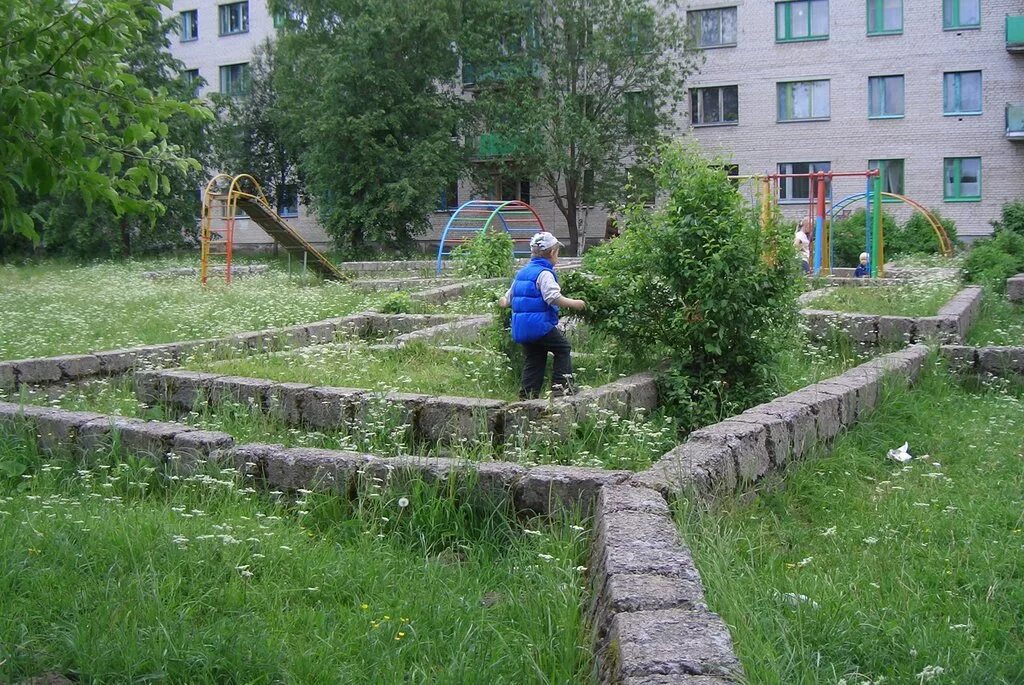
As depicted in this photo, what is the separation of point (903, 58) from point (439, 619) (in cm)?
3605

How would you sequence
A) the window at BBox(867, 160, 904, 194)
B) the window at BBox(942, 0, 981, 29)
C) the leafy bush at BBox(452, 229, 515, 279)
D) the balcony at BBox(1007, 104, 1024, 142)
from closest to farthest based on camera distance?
the leafy bush at BBox(452, 229, 515, 279) → the balcony at BBox(1007, 104, 1024, 142) → the window at BBox(942, 0, 981, 29) → the window at BBox(867, 160, 904, 194)

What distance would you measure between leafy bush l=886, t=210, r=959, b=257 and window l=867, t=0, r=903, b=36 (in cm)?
930

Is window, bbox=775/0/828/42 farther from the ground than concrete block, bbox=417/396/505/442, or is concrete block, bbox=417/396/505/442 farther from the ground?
window, bbox=775/0/828/42

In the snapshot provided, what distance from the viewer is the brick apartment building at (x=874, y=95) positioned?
35.5 metres

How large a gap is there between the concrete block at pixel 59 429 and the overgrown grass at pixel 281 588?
37.6 inches

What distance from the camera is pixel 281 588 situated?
186 inches

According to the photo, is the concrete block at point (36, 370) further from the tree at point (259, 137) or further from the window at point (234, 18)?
the window at point (234, 18)

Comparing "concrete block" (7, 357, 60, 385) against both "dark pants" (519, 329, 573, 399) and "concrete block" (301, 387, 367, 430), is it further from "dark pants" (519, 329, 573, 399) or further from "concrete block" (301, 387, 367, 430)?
"dark pants" (519, 329, 573, 399)

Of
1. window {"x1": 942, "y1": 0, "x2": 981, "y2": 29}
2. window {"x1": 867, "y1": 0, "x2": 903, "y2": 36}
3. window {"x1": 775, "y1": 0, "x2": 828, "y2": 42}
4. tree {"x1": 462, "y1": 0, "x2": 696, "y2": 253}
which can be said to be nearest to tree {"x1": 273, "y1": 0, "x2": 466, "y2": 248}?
tree {"x1": 462, "y1": 0, "x2": 696, "y2": 253}

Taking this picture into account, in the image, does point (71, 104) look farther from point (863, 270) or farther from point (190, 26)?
point (190, 26)

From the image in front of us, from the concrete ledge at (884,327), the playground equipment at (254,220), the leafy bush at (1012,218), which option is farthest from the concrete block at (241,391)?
the leafy bush at (1012,218)

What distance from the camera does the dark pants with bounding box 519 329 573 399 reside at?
868 centimetres

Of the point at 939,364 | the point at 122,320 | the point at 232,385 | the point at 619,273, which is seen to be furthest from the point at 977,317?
the point at 122,320

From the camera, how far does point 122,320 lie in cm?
1477
